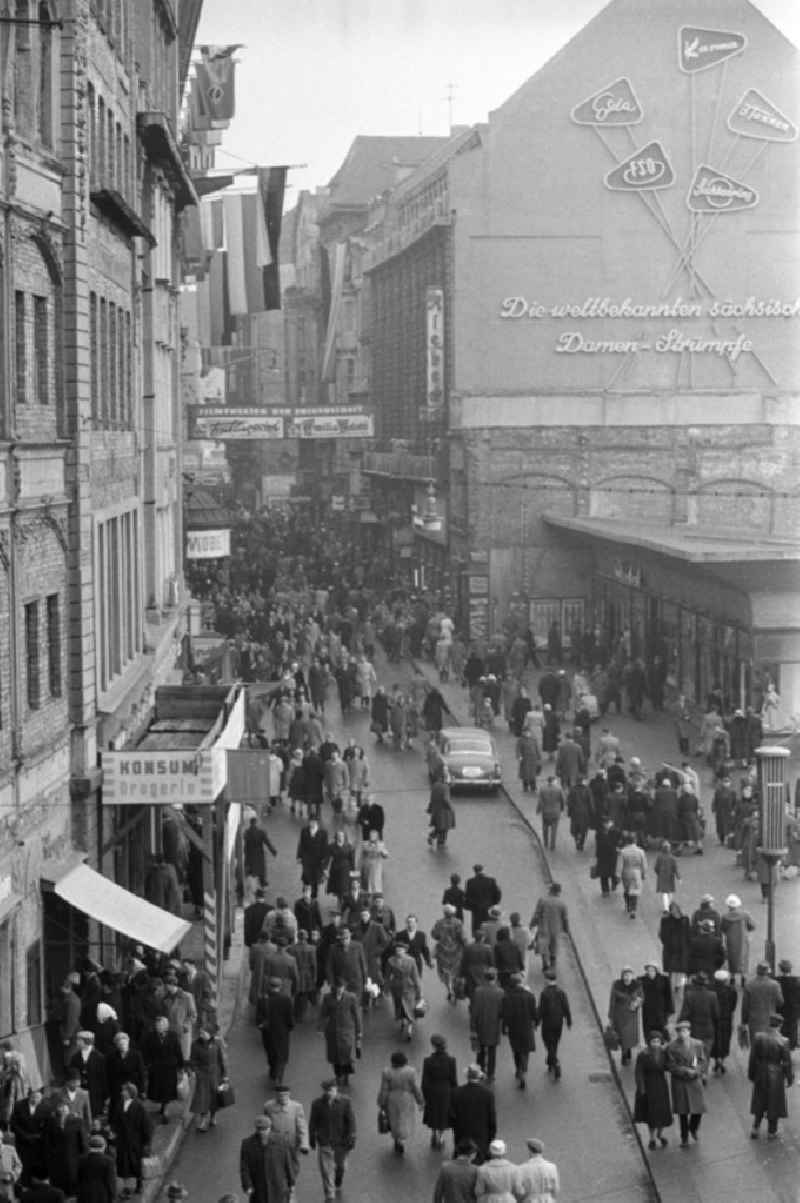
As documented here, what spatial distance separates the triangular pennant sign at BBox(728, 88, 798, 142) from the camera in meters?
66.3

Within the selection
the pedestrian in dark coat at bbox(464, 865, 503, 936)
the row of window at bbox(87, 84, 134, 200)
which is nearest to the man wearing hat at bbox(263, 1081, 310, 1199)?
the pedestrian in dark coat at bbox(464, 865, 503, 936)

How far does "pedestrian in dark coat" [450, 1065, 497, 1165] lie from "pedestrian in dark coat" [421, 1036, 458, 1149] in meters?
0.68

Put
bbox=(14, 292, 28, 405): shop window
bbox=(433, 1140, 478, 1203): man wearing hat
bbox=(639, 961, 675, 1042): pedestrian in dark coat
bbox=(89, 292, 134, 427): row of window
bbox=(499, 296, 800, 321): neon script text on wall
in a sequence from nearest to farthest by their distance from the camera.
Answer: bbox=(433, 1140, 478, 1203): man wearing hat, bbox=(639, 961, 675, 1042): pedestrian in dark coat, bbox=(14, 292, 28, 405): shop window, bbox=(89, 292, 134, 427): row of window, bbox=(499, 296, 800, 321): neon script text on wall

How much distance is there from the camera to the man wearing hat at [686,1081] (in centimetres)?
1938

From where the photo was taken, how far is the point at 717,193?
67.4 meters

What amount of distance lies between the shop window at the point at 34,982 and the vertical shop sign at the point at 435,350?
4752 centimetres

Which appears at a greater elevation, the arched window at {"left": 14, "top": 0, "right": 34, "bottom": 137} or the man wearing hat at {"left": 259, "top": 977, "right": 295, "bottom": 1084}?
the arched window at {"left": 14, "top": 0, "right": 34, "bottom": 137}

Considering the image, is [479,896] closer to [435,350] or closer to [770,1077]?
[770,1077]

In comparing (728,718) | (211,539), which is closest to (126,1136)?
(728,718)

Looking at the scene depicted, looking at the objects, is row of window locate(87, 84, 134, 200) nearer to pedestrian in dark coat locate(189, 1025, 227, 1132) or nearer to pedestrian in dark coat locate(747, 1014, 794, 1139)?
pedestrian in dark coat locate(189, 1025, 227, 1132)

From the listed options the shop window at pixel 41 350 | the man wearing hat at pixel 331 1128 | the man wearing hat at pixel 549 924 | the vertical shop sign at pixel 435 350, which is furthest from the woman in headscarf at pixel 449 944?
the vertical shop sign at pixel 435 350

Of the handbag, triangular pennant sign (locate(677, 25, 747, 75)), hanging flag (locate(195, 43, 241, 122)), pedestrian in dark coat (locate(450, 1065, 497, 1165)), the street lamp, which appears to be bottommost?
the handbag

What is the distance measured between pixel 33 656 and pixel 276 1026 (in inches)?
169

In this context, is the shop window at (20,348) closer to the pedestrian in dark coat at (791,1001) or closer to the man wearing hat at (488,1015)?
the man wearing hat at (488,1015)
